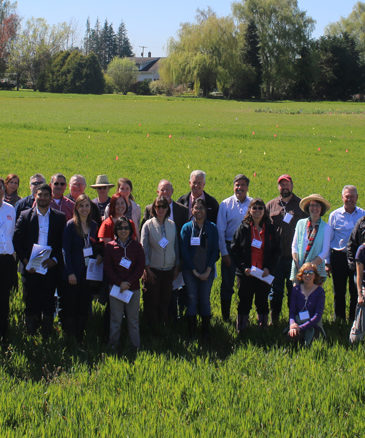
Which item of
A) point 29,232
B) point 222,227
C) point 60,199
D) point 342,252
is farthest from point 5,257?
point 342,252

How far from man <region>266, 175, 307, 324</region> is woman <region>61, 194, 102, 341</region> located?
8.11 feet

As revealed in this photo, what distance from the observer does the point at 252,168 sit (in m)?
20.3

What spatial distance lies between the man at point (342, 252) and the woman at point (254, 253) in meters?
0.95

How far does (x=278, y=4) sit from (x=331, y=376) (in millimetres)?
A: 95993

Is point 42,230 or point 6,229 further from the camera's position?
point 42,230

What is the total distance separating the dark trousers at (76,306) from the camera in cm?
639

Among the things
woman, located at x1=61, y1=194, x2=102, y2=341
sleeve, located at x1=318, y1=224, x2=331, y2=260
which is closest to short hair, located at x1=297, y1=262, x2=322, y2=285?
sleeve, located at x1=318, y1=224, x2=331, y2=260

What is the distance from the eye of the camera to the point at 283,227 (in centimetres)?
729

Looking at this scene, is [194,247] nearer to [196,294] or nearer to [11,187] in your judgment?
[196,294]

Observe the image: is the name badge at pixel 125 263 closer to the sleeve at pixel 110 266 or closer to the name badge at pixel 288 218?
the sleeve at pixel 110 266

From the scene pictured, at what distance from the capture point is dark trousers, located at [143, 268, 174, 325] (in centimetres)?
668

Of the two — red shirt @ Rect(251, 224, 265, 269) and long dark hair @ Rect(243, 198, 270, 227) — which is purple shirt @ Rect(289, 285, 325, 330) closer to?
red shirt @ Rect(251, 224, 265, 269)

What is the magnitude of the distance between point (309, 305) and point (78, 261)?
2721mm

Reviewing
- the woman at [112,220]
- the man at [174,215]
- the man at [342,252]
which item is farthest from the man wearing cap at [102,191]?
the man at [342,252]
